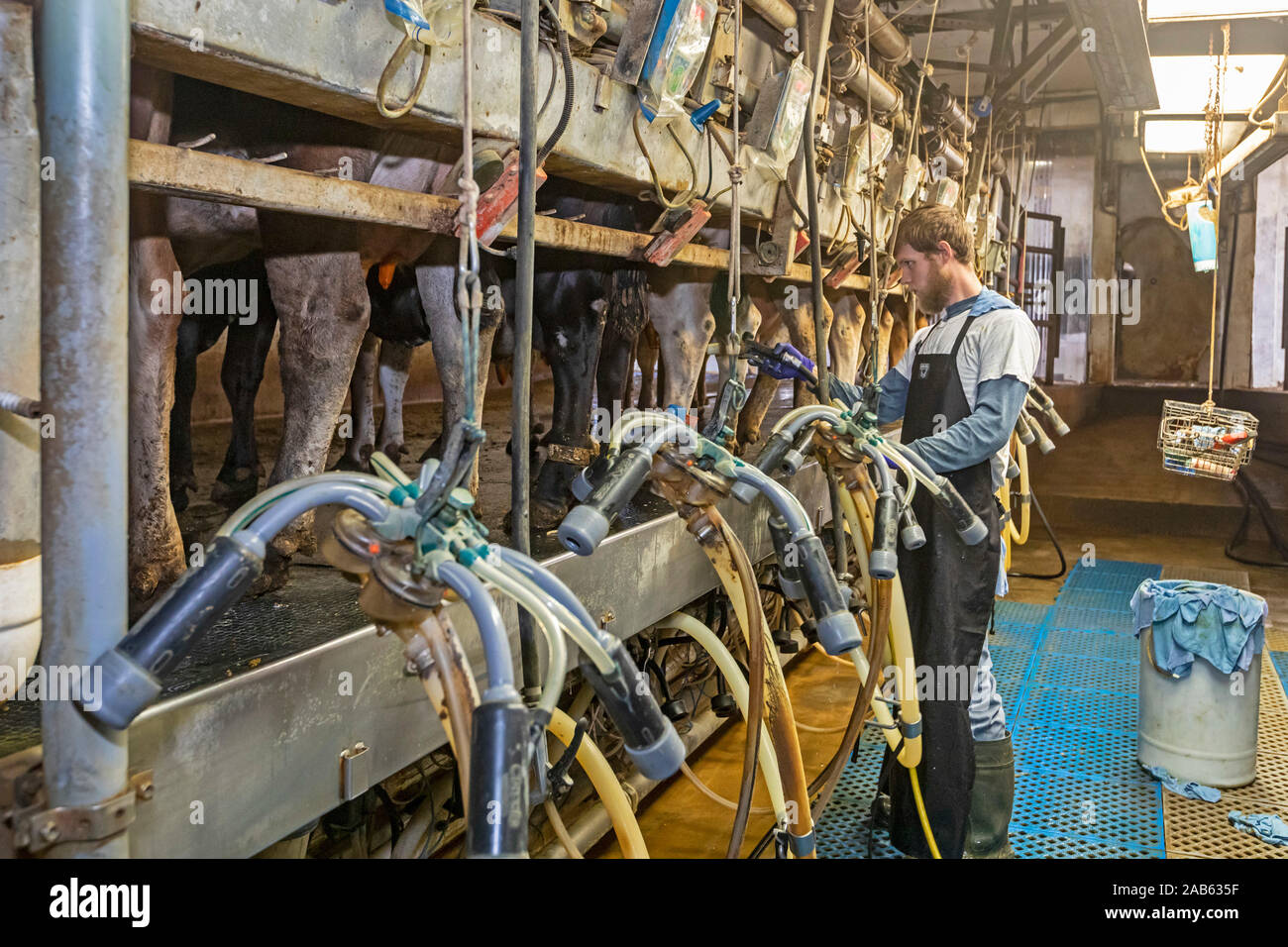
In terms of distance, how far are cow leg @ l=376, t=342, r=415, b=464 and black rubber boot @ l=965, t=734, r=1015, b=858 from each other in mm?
2070

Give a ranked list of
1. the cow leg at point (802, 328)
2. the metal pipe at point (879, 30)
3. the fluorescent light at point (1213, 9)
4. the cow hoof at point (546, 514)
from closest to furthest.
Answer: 1. the cow hoof at point (546, 514)
2. the fluorescent light at point (1213, 9)
3. the metal pipe at point (879, 30)
4. the cow leg at point (802, 328)

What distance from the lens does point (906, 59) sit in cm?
530

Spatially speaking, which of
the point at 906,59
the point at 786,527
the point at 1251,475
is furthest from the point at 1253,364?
the point at 786,527

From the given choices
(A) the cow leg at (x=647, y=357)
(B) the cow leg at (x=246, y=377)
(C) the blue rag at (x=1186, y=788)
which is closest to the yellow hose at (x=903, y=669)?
(C) the blue rag at (x=1186, y=788)

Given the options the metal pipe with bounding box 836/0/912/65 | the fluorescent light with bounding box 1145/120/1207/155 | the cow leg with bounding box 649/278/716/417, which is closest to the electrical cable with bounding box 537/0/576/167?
the cow leg with bounding box 649/278/716/417

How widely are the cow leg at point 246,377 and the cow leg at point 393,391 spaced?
1.32ft

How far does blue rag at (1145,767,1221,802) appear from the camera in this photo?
3.55 metres

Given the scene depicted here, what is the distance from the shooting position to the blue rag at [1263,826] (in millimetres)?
3238

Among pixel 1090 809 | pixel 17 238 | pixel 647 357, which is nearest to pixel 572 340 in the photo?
pixel 17 238

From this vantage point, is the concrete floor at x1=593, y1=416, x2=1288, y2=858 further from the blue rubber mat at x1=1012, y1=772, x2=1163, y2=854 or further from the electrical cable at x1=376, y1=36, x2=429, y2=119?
the electrical cable at x1=376, y1=36, x2=429, y2=119

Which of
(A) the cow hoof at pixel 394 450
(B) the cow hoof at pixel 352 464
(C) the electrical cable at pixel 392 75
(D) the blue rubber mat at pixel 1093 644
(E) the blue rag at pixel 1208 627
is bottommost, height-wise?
A: (D) the blue rubber mat at pixel 1093 644

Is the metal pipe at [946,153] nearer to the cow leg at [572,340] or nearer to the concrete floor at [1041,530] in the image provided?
the concrete floor at [1041,530]

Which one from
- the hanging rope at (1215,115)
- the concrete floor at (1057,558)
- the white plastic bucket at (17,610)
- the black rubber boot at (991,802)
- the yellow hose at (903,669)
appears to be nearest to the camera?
the white plastic bucket at (17,610)
